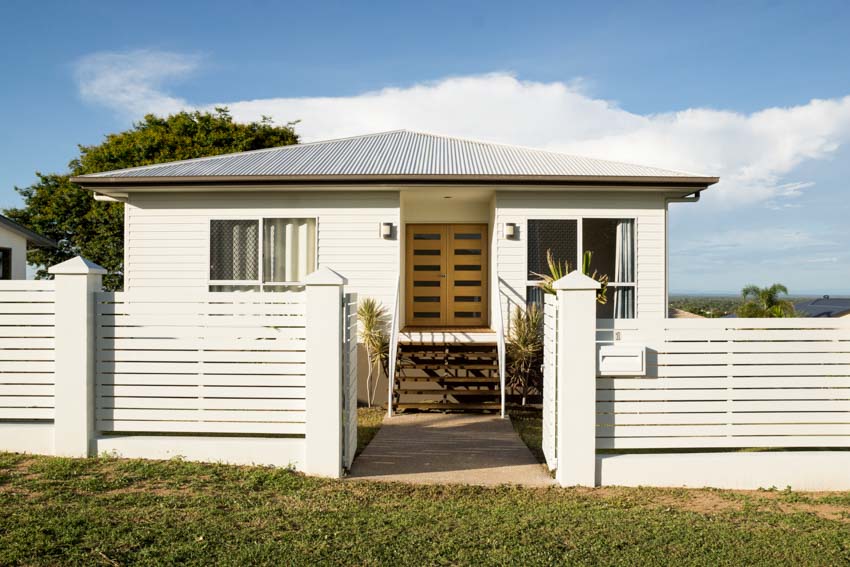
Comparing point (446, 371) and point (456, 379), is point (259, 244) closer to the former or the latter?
point (446, 371)

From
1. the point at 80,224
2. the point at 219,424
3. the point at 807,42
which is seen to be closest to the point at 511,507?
the point at 219,424

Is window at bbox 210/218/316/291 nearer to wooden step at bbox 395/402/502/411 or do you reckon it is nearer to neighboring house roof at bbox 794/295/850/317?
Answer: wooden step at bbox 395/402/502/411

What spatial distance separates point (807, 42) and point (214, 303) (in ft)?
43.7

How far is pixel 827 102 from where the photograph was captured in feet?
44.9

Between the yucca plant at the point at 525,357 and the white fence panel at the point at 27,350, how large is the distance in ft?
19.9

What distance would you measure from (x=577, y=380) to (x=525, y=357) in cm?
406

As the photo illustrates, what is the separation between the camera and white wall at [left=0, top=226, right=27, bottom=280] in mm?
18625

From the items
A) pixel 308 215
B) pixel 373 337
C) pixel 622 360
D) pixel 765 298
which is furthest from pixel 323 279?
pixel 765 298

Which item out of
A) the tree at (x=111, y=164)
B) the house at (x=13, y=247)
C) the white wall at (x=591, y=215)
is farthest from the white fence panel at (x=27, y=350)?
the tree at (x=111, y=164)

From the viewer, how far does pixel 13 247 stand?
19141 millimetres

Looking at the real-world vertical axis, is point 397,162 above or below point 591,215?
above

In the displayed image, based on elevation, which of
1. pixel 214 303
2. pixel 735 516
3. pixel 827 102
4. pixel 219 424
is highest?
pixel 827 102

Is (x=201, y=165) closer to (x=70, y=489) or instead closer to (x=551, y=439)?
(x=70, y=489)

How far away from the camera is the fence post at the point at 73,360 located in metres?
5.24
